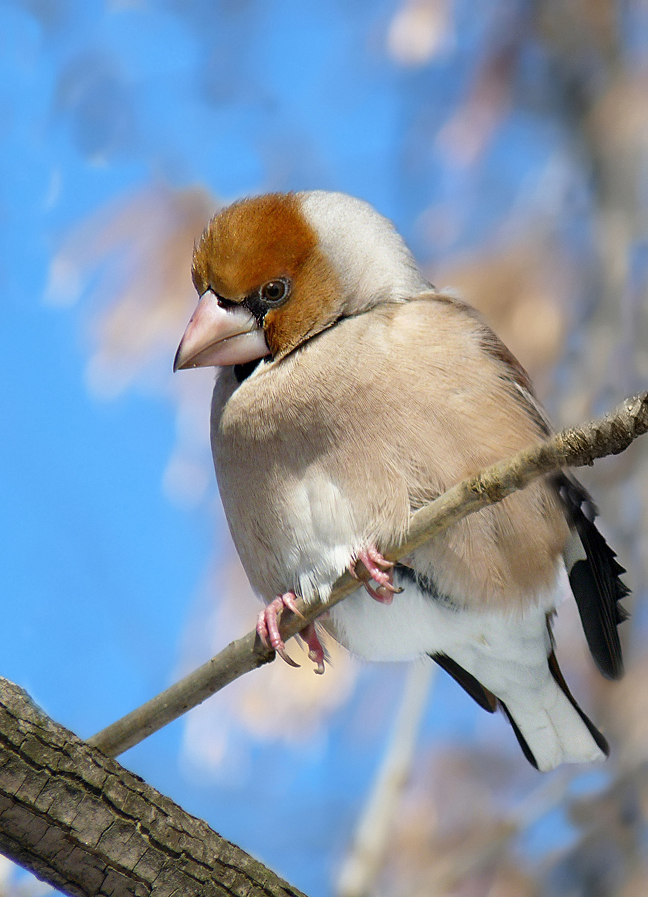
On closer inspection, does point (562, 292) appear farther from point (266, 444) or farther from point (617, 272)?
point (266, 444)

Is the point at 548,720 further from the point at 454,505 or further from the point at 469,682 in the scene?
the point at 454,505

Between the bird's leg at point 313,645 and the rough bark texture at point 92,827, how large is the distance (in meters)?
1.03

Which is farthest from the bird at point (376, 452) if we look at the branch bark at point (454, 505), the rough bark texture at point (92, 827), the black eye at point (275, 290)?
the rough bark texture at point (92, 827)

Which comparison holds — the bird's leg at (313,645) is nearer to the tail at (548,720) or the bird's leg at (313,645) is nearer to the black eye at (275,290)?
the tail at (548,720)

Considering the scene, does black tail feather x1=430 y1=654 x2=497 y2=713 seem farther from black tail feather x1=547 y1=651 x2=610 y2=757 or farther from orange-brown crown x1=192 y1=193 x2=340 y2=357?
orange-brown crown x1=192 y1=193 x2=340 y2=357

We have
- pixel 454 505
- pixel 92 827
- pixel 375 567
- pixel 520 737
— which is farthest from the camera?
pixel 520 737

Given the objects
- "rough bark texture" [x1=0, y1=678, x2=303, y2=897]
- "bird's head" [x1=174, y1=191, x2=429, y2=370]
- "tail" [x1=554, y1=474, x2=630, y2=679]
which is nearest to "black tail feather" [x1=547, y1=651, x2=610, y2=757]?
"tail" [x1=554, y1=474, x2=630, y2=679]

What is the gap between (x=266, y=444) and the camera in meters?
2.88

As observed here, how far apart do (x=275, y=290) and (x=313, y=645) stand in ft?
3.71

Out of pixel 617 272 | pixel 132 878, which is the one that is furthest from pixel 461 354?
pixel 617 272

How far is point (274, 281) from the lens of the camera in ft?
10.1

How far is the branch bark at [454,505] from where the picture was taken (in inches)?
75.8

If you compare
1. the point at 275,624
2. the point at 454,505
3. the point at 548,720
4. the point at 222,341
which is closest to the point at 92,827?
the point at 275,624

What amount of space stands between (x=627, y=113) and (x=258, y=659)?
3.84 metres
